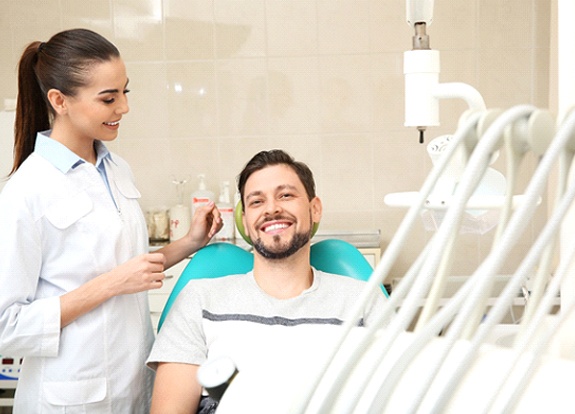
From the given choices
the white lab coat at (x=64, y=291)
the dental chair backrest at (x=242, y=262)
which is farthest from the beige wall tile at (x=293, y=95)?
the white lab coat at (x=64, y=291)

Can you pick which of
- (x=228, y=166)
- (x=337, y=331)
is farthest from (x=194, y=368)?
(x=228, y=166)

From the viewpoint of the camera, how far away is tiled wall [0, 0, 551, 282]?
141 inches

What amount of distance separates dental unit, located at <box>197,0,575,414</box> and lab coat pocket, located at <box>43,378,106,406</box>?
1.42 m

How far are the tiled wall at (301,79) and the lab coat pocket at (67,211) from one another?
1.87 meters

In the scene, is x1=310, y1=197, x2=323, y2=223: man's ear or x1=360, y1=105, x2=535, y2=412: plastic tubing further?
x1=310, y1=197, x2=323, y2=223: man's ear

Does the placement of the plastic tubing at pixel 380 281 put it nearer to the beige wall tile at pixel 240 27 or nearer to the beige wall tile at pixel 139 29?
the beige wall tile at pixel 240 27

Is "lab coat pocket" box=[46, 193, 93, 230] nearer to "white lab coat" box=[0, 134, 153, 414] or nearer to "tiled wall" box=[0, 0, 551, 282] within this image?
"white lab coat" box=[0, 134, 153, 414]

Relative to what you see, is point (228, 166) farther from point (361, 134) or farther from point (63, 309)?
point (63, 309)

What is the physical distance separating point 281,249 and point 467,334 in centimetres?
162

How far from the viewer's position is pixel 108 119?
1854 mm

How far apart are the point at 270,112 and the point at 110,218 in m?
1.86

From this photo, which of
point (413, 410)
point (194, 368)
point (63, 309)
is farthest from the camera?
point (194, 368)

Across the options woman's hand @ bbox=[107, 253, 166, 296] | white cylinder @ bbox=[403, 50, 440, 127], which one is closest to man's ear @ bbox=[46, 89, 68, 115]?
woman's hand @ bbox=[107, 253, 166, 296]

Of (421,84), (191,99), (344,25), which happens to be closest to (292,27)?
(344,25)
